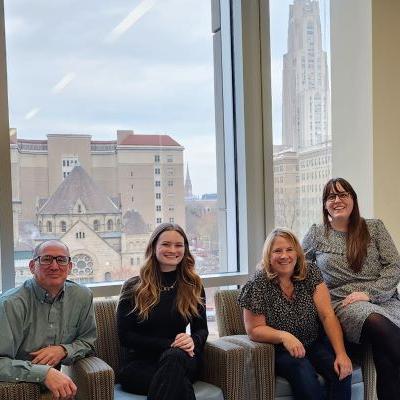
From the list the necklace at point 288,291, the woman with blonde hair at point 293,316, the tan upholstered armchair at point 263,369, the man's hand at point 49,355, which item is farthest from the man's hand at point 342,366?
the man's hand at point 49,355

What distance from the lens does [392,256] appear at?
3080 mm

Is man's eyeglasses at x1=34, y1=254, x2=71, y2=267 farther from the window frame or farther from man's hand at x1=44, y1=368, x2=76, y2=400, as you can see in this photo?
the window frame

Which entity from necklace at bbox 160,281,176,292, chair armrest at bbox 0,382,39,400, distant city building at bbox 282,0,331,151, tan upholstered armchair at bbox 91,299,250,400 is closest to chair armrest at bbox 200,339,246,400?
tan upholstered armchair at bbox 91,299,250,400

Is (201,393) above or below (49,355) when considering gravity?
below

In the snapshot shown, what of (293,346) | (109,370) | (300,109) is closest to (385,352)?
(293,346)

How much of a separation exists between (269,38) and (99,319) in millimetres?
2174

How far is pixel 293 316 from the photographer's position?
2803 mm

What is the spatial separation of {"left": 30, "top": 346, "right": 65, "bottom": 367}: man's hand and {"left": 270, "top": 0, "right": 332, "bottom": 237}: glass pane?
6.10 ft

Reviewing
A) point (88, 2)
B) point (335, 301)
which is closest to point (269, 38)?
point (88, 2)

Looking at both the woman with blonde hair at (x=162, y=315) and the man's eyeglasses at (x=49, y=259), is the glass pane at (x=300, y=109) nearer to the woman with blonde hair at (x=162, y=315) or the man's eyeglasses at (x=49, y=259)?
the woman with blonde hair at (x=162, y=315)

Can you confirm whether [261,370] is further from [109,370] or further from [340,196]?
[340,196]

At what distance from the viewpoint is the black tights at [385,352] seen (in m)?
2.65

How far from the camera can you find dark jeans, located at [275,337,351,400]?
255 cm

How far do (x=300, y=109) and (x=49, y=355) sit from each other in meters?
2.46
